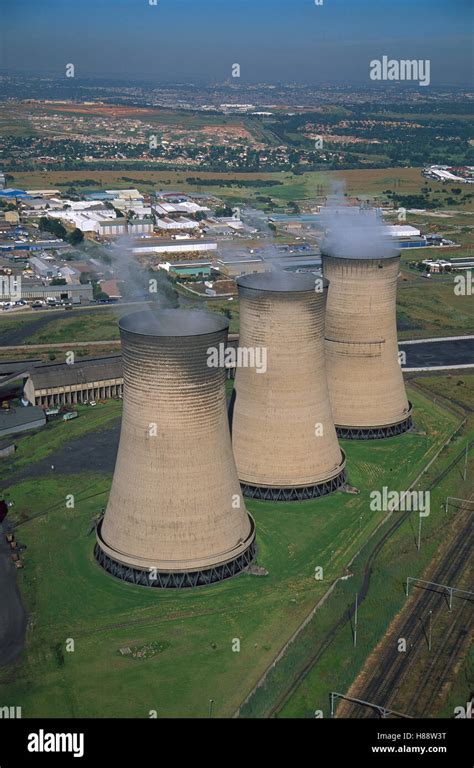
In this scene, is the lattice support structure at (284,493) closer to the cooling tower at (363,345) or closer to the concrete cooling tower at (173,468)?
the concrete cooling tower at (173,468)

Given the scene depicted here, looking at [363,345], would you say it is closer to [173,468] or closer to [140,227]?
[173,468]

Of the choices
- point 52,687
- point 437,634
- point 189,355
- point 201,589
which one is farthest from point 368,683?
point 189,355

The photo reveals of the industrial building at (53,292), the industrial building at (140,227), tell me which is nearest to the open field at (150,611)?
the industrial building at (53,292)

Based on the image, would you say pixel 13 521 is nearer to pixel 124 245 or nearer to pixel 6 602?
pixel 6 602

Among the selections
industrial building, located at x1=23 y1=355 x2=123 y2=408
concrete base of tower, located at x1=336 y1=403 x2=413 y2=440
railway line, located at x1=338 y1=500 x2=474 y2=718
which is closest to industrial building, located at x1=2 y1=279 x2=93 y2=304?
industrial building, located at x1=23 y1=355 x2=123 y2=408

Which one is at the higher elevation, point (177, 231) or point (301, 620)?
point (177, 231)

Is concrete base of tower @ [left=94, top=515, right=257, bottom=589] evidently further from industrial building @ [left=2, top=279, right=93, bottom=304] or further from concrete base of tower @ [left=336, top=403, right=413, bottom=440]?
industrial building @ [left=2, top=279, right=93, bottom=304]
